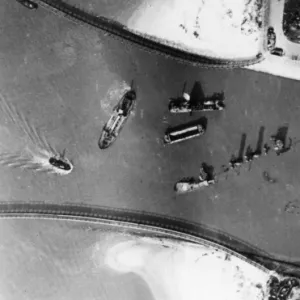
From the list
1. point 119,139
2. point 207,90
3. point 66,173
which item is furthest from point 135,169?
point 207,90

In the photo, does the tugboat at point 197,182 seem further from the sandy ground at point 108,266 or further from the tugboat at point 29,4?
the tugboat at point 29,4

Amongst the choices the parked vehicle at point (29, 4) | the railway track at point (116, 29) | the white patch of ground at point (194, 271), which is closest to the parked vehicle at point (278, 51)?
the railway track at point (116, 29)

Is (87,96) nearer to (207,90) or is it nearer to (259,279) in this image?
(207,90)

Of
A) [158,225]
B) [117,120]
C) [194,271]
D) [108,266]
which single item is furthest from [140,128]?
[194,271]

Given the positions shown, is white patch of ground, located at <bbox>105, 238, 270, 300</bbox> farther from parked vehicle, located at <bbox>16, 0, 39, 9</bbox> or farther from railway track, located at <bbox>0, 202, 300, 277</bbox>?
parked vehicle, located at <bbox>16, 0, 39, 9</bbox>

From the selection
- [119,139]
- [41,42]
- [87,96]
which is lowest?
[119,139]

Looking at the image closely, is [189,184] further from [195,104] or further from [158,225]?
[195,104]

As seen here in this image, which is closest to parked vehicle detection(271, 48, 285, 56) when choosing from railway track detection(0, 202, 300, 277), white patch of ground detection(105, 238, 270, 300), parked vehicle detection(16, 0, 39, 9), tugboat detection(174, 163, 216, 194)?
tugboat detection(174, 163, 216, 194)
